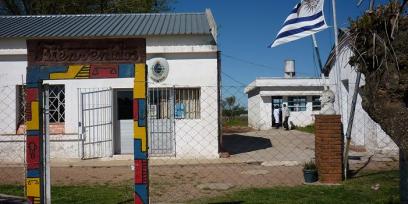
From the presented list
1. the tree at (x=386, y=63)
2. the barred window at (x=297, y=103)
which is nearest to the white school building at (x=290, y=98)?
the barred window at (x=297, y=103)

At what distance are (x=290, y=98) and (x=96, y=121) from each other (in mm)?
19446

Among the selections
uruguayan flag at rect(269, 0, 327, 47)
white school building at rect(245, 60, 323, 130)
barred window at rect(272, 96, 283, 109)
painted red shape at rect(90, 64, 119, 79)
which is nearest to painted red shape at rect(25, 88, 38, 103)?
painted red shape at rect(90, 64, 119, 79)

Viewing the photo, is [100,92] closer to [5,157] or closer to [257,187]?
[5,157]

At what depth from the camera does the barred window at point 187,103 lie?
561 inches

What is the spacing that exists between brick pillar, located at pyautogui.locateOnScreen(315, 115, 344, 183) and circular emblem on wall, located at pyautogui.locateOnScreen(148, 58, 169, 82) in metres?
5.99

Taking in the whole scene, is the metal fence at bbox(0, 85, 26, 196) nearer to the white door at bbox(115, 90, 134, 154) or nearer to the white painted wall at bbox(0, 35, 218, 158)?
the white painted wall at bbox(0, 35, 218, 158)

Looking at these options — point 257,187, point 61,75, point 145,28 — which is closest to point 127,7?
point 145,28

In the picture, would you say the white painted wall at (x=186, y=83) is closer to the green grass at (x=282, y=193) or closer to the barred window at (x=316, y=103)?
the green grass at (x=282, y=193)

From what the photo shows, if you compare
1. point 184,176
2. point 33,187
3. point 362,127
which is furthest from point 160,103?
point 33,187

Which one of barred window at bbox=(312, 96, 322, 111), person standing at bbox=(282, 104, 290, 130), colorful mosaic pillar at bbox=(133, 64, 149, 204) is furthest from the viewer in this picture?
barred window at bbox=(312, 96, 322, 111)

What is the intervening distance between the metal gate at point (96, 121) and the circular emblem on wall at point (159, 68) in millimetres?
1448

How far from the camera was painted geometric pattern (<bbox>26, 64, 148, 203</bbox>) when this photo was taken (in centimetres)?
550

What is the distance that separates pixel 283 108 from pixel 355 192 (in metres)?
22.1

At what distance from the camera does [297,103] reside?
31422 millimetres
